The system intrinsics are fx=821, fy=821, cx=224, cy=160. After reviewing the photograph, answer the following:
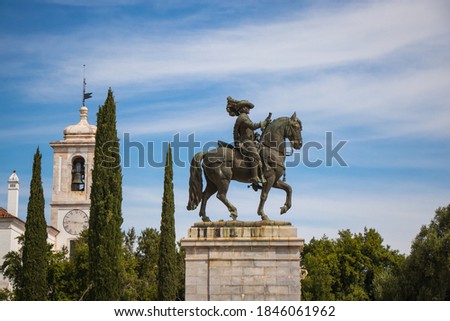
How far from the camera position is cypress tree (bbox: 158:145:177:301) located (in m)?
40.7

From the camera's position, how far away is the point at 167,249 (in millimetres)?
41062

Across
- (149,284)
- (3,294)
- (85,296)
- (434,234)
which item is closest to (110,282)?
(85,296)

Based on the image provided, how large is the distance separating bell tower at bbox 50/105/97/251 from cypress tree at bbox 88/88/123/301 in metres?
24.9

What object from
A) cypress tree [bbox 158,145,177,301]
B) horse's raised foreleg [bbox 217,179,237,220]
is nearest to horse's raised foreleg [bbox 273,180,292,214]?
horse's raised foreleg [bbox 217,179,237,220]

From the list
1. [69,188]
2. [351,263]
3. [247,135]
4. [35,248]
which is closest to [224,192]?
[247,135]

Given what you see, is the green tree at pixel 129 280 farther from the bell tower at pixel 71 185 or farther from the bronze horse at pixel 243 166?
the bronze horse at pixel 243 166

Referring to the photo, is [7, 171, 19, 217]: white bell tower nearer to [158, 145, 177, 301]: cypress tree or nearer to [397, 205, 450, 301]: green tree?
[158, 145, 177, 301]: cypress tree

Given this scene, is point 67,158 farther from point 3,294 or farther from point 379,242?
point 379,242

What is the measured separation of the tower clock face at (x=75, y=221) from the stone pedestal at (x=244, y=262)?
125 feet

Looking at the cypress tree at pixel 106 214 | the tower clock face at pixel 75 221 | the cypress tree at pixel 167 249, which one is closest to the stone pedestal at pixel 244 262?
the cypress tree at pixel 106 214

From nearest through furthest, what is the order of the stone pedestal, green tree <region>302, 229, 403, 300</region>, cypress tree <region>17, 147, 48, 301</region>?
the stone pedestal < cypress tree <region>17, 147, 48, 301</region> < green tree <region>302, 229, 403, 300</region>

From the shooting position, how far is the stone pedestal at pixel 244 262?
21.3 meters

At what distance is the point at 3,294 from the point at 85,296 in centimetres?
819

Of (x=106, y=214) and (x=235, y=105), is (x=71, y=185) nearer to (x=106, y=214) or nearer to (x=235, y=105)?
(x=106, y=214)
